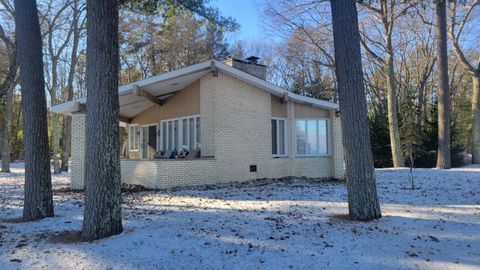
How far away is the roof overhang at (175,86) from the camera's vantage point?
12.8m

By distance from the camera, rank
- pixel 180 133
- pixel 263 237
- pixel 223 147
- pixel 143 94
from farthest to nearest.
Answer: pixel 180 133 < pixel 143 94 < pixel 223 147 < pixel 263 237

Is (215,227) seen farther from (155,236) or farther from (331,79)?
(331,79)

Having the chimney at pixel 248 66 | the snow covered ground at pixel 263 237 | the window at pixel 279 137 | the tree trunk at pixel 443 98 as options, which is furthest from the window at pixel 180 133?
the tree trunk at pixel 443 98

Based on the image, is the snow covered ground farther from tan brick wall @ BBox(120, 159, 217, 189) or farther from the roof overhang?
the roof overhang

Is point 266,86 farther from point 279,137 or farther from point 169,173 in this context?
point 169,173

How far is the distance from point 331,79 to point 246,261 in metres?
29.8

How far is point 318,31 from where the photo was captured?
22.2 meters

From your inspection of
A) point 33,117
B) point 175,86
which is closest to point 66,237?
point 33,117

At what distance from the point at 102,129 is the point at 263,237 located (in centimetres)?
297

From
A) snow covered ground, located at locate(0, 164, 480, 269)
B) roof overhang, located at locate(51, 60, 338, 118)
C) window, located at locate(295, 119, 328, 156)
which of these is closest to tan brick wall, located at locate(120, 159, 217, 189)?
roof overhang, located at locate(51, 60, 338, 118)

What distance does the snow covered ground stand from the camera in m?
4.73

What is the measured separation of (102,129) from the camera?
594cm

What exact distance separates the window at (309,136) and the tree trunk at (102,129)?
10242 millimetres

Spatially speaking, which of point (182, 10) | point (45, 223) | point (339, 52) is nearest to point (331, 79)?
point (182, 10)
